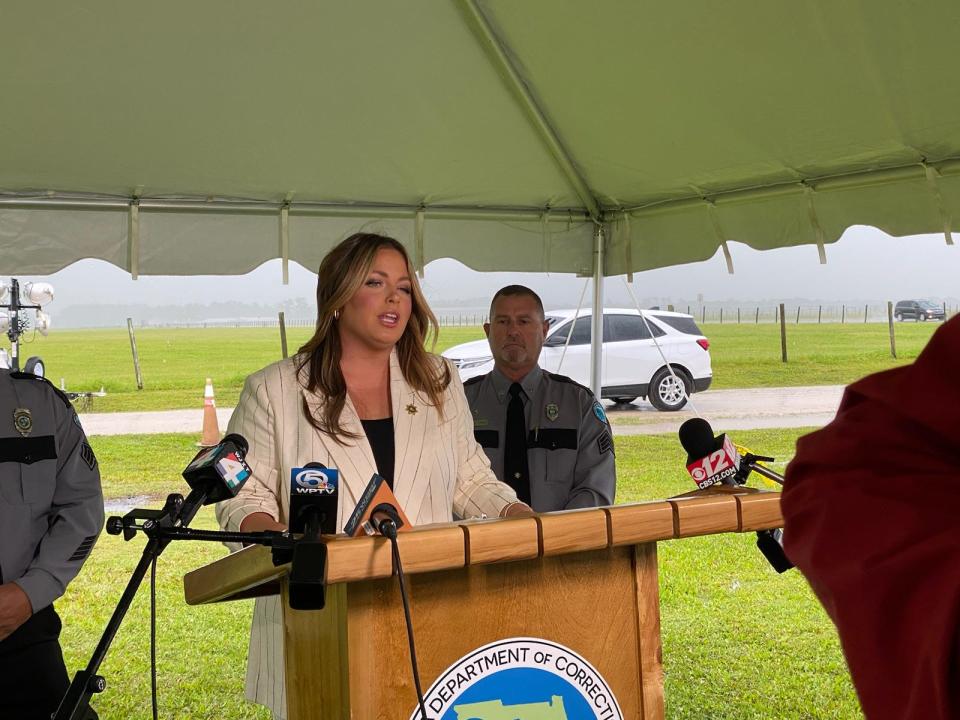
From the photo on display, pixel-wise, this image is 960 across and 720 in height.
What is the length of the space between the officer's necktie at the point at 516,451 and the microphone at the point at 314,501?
8.54 ft

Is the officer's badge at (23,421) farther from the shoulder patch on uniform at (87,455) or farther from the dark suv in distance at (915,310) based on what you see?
the dark suv in distance at (915,310)

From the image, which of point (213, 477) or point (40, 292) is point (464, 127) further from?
point (40, 292)

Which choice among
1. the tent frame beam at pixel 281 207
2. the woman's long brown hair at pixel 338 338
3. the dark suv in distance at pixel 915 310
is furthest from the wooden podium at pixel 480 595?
the dark suv in distance at pixel 915 310

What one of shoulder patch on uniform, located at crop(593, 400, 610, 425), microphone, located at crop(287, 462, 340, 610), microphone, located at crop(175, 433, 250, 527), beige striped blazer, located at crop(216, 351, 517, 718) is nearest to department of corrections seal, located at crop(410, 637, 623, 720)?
microphone, located at crop(287, 462, 340, 610)

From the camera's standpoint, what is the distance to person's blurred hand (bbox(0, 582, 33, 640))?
2559 mm

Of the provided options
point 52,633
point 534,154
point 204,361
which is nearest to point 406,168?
point 534,154

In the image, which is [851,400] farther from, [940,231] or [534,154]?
[534,154]

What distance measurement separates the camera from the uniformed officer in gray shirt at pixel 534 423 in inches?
157

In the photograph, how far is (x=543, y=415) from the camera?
4.08 meters

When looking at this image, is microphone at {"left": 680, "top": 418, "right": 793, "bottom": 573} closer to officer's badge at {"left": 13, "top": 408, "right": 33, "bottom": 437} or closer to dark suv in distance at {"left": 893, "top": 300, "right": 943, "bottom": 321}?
officer's badge at {"left": 13, "top": 408, "right": 33, "bottom": 437}

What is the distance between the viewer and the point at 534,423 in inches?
161

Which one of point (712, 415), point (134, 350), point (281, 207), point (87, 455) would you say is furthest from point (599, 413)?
point (134, 350)

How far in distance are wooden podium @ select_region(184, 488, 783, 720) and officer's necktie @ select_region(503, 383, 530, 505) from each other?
2.22 meters

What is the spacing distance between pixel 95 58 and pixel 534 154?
1820 mm
